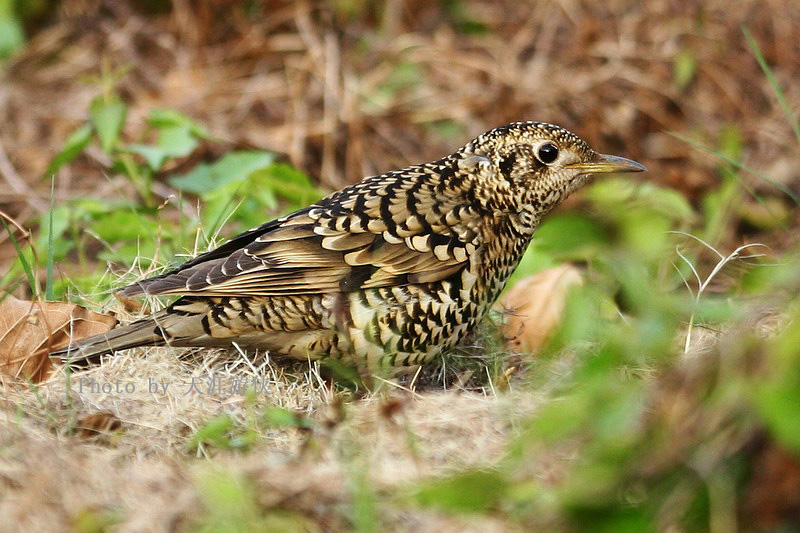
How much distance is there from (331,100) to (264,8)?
1.01 metres

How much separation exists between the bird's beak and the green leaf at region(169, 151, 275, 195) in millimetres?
2185

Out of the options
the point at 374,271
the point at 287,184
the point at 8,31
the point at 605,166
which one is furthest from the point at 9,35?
the point at 605,166

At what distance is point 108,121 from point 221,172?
677 mm

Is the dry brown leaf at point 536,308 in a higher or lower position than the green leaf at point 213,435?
lower

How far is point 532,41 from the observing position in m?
7.70

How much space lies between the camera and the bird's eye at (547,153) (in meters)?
3.70

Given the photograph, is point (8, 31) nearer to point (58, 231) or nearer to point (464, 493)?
point (58, 231)

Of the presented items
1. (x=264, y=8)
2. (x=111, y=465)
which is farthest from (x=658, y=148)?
(x=111, y=465)

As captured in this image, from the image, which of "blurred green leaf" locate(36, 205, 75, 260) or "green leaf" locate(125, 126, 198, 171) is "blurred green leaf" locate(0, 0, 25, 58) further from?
"blurred green leaf" locate(36, 205, 75, 260)

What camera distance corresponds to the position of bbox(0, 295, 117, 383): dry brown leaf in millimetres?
3424

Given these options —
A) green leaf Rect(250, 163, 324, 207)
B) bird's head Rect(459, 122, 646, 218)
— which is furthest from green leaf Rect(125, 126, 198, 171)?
bird's head Rect(459, 122, 646, 218)

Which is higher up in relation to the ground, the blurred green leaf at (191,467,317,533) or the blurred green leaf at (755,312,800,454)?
the blurred green leaf at (755,312,800,454)

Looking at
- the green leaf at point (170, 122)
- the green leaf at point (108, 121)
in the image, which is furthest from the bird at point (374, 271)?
the green leaf at point (108, 121)

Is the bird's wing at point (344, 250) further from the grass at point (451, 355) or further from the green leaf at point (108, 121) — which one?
the green leaf at point (108, 121)
